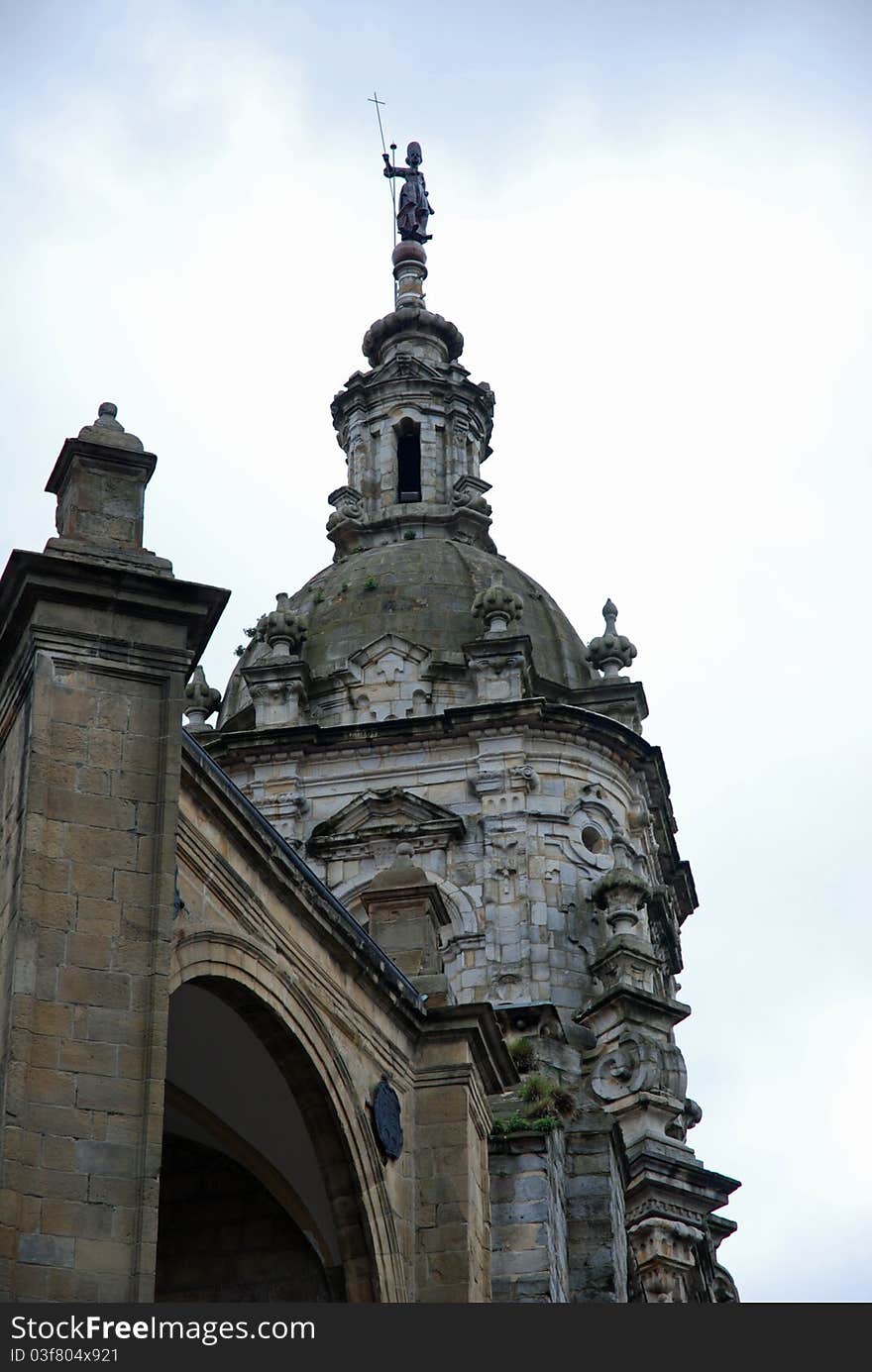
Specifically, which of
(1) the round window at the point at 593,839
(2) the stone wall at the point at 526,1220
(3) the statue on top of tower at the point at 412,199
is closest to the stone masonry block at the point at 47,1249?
(2) the stone wall at the point at 526,1220

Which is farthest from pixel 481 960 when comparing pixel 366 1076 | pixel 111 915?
pixel 111 915

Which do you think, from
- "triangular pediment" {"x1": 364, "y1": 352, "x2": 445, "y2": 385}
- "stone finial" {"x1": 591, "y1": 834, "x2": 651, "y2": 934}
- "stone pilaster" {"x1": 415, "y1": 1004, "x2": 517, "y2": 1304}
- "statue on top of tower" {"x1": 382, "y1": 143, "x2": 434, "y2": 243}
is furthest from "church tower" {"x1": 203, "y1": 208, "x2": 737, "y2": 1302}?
"statue on top of tower" {"x1": 382, "y1": 143, "x2": 434, "y2": 243}

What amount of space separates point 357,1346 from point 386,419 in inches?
1251

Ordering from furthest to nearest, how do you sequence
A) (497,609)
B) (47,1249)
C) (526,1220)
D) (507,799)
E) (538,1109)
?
(497,609) < (507,799) < (538,1109) < (526,1220) < (47,1249)

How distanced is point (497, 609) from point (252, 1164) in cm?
1606

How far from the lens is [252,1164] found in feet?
65.5

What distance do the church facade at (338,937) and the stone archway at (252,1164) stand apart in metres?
0.03

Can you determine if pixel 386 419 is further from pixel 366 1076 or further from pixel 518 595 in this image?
pixel 366 1076

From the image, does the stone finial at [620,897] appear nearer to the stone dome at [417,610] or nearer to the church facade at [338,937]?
the church facade at [338,937]

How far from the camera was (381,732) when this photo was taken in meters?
33.7

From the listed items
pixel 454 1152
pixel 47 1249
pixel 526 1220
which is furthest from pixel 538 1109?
pixel 47 1249

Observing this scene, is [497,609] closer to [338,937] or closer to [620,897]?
[620,897]

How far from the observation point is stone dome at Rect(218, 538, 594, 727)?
35.8 meters

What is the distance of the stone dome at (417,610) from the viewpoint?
3575 centimetres
